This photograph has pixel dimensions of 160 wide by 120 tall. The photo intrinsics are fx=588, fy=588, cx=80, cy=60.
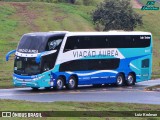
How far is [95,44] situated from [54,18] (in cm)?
3421

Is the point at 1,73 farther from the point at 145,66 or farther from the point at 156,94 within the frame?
the point at 156,94

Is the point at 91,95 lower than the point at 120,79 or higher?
lower

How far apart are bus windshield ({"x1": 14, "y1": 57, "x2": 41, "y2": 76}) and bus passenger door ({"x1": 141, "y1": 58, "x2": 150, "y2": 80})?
9.91 m

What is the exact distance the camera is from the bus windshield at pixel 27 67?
34.2m

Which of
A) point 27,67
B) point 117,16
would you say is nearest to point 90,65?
point 27,67

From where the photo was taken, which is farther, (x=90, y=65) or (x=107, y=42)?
(x=107, y=42)

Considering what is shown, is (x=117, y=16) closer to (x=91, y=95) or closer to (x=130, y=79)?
(x=130, y=79)

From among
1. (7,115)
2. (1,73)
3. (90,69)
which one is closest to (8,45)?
(1,73)

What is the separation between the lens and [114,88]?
126ft

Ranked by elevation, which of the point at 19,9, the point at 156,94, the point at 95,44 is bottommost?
the point at 156,94

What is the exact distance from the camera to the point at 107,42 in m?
38.6

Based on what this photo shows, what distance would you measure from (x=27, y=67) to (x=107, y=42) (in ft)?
21.8

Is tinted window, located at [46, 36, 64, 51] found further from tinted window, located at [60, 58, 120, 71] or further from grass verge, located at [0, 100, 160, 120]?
grass verge, located at [0, 100, 160, 120]

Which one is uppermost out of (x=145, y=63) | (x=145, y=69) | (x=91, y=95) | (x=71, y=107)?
(x=145, y=63)
